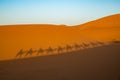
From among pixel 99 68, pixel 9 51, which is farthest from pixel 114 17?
pixel 99 68

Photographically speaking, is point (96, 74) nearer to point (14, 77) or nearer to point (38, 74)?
point (38, 74)

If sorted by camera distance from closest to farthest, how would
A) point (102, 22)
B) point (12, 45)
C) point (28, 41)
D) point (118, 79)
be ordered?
point (118, 79)
point (12, 45)
point (28, 41)
point (102, 22)

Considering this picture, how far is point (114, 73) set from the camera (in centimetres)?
503

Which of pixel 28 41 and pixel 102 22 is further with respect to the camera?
pixel 102 22

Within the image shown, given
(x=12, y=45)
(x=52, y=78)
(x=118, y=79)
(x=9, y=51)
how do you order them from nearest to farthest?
(x=118, y=79) < (x=52, y=78) < (x=9, y=51) < (x=12, y=45)

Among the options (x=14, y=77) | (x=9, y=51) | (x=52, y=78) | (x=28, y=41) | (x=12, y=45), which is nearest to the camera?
(x=52, y=78)

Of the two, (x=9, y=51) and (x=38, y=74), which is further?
(x=9, y=51)

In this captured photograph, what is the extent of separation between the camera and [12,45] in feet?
43.2

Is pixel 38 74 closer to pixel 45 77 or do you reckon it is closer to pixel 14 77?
pixel 45 77

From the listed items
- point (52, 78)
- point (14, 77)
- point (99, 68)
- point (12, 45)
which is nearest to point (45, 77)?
point (52, 78)

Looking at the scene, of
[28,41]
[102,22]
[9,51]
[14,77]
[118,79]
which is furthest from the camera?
[102,22]

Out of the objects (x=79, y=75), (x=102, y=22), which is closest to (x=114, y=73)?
(x=79, y=75)

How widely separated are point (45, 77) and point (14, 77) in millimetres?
1112

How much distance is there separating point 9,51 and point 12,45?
5.85 ft
